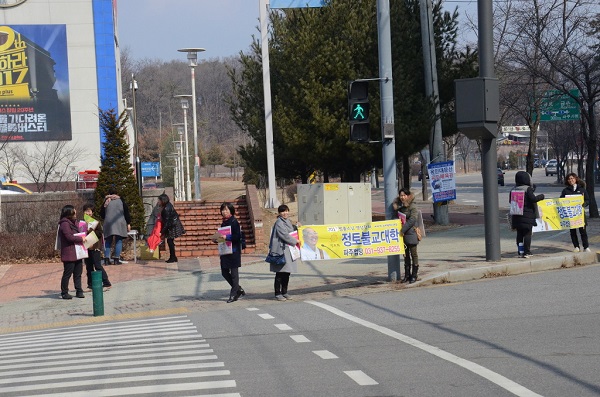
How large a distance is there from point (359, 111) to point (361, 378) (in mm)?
8248

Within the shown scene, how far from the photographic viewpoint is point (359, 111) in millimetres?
15875

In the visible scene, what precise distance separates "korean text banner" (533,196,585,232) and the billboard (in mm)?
59758

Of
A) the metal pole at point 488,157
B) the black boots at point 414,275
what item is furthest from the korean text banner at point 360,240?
the metal pole at point 488,157

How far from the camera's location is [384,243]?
1612 cm

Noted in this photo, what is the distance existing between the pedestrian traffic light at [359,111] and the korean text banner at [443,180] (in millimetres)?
10896

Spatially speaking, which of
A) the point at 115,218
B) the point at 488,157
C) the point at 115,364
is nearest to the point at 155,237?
the point at 115,218

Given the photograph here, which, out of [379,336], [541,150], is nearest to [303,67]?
[379,336]

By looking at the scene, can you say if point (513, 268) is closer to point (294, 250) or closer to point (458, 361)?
point (294, 250)

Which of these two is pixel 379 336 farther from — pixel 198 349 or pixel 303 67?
pixel 303 67

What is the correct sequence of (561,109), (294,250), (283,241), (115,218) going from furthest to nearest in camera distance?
1. (561,109)
2. (115,218)
3. (294,250)
4. (283,241)

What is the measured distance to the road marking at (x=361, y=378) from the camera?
8078 millimetres

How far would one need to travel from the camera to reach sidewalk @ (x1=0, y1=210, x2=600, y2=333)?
1566 cm

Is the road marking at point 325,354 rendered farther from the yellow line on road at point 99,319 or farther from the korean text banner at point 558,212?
the korean text banner at point 558,212

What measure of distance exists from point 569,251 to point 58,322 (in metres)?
10.5
